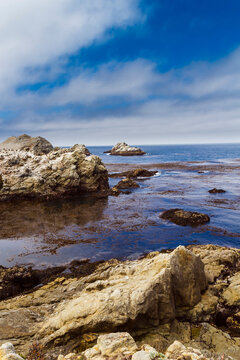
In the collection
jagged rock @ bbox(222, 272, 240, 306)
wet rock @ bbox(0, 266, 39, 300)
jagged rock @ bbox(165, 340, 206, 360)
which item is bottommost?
wet rock @ bbox(0, 266, 39, 300)

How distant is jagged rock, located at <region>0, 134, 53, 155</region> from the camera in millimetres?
99494

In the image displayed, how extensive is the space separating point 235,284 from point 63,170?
97.9ft

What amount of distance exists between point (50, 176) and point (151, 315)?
29.8m

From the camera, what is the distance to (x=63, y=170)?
3409 centimetres

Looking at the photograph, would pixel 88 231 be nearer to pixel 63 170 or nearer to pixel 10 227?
pixel 10 227

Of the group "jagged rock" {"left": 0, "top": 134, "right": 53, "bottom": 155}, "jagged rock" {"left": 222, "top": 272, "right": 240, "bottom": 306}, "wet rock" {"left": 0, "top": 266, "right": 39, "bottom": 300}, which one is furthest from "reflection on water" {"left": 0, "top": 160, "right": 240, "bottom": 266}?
"jagged rock" {"left": 0, "top": 134, "right": 53, "bottom": 155}

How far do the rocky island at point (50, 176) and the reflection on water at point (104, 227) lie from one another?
253 cm

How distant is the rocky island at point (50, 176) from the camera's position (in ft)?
103

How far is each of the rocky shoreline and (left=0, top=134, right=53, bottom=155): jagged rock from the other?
93.3 meters

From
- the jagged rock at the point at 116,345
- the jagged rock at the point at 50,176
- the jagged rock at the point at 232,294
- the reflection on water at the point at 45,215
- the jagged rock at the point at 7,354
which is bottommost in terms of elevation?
the reflection on water at the point at 45,215

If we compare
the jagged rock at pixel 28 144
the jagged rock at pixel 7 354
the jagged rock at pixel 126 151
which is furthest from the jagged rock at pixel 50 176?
the jagged rock at pixel 126 151

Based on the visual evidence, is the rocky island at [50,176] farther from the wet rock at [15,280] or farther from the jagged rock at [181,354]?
the jagged rock at [181,354]

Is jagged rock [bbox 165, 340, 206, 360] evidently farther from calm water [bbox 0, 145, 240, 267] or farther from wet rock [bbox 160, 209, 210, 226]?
wet rock [bbox 160, 209, 210, 226]

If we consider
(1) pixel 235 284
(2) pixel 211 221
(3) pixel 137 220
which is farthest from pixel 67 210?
(1) pixel 235 284
